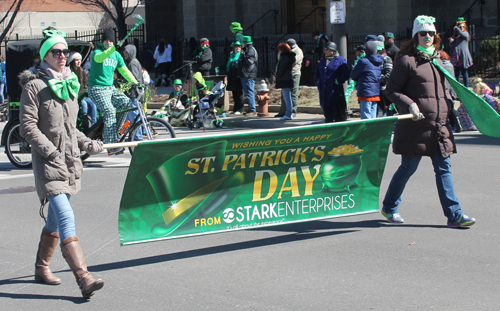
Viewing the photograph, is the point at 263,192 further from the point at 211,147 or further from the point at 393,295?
the point at 393,295

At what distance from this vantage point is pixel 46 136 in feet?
15.2

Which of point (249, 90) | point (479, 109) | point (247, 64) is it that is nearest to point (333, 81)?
point (247, 64)

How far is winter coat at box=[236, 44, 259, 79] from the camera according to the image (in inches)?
631

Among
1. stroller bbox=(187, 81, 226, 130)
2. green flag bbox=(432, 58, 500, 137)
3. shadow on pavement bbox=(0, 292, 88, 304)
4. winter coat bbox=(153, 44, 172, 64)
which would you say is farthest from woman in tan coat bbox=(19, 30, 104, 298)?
winter coat bbox=(153, 44, 172, 64)

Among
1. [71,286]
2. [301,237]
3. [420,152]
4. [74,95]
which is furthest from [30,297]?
[420,152]

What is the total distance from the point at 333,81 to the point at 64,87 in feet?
28.4

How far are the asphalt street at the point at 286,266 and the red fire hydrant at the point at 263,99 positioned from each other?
349 inches

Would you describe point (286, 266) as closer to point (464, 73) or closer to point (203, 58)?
point (464, 73)

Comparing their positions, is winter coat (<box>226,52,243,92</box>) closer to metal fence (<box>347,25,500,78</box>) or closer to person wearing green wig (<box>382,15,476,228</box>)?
metal fence (<box>347,25,500,78</box>)

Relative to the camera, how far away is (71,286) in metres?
4.93

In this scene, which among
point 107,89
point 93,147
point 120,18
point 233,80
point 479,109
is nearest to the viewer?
point 93,147

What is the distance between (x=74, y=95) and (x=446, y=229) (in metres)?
3.63

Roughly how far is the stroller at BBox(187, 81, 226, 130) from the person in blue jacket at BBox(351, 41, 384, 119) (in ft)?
12.9

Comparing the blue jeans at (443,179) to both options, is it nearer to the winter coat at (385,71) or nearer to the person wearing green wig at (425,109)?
the person wearing green wig at (425,109)
